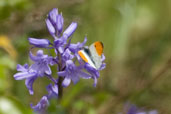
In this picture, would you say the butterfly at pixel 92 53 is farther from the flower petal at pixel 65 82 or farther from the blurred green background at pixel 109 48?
the blurred green background at pixel 109 48

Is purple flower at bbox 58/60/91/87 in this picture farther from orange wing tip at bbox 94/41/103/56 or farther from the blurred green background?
the blurred green background

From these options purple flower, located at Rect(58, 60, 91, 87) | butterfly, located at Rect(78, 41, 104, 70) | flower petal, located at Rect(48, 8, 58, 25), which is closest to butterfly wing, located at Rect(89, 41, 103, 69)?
butterfly, located at Rect(78, 41, 104, 70)

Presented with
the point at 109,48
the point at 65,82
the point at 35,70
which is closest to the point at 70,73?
the point at 65,82

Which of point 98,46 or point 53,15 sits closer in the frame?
point 98,46

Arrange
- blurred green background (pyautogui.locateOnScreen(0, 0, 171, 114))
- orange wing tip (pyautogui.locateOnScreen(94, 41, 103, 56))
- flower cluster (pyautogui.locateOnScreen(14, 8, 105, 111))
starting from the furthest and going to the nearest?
blurred green background (pyautogui.locateOnScreen(0, 0, 171, 114))
flower cluster (pyautogui.locateOnScreen(14, 8, 105, 111))
orange wing tip (pyautogui.locateOnScreen(94, 41, 103, 56))

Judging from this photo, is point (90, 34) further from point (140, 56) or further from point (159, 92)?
point (159, 92)

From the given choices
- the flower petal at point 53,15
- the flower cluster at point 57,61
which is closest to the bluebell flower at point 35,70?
the flower cluster at point 57,61

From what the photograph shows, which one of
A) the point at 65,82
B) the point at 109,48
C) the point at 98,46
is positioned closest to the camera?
the point at 98,46

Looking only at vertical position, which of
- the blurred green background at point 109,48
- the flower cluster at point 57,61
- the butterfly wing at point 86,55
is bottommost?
the butterfly wing at point 86,55

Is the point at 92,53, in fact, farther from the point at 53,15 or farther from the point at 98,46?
the point at 53,15
